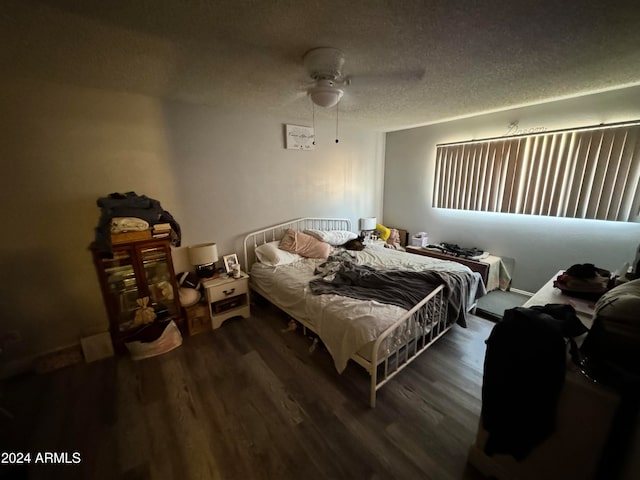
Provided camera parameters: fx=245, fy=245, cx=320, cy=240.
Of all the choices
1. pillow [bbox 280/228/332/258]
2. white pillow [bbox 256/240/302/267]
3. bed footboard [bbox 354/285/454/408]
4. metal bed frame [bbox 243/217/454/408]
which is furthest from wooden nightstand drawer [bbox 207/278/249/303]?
bed footboard [bbox 354/285/454/408]

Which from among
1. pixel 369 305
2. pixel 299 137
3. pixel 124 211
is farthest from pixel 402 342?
pixel 299 137

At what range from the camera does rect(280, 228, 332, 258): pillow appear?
3148 millimetres

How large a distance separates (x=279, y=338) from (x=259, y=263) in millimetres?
952

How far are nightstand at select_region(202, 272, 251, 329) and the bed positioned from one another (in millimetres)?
217

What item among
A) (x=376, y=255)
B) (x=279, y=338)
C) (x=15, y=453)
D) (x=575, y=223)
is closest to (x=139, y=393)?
(x=15, y=453)

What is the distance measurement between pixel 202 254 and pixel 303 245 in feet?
3.90

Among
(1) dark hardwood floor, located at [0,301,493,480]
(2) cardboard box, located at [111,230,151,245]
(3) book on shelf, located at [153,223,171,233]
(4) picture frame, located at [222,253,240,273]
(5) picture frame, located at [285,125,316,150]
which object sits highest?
(5) picture frame, located at [285,125,316,150]

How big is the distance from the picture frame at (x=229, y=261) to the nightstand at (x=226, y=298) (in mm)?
129

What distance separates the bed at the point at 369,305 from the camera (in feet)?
5.82

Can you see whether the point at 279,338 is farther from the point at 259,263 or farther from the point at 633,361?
the point at 633,361

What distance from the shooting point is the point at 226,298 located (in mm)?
2744

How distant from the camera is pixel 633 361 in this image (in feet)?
3.07

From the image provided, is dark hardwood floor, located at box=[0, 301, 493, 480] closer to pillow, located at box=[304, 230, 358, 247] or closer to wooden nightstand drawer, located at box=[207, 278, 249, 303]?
wooden nightstand drawer, located at box=[207, 278, 249, 303]

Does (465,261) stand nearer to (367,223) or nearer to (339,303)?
(367,223)
